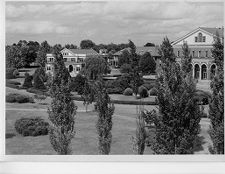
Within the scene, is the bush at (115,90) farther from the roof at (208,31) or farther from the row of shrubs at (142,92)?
the roof at (208,31)

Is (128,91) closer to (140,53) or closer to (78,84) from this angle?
(140,53)

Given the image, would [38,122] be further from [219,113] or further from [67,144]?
[219,113]

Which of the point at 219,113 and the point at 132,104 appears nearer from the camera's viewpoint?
the point at 219,113

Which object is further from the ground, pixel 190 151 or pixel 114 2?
pixel 114 2

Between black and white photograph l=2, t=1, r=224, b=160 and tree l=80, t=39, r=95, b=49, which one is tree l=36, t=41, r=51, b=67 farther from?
tree l=80, t=39, r=95, b=49

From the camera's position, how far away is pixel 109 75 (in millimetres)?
6488

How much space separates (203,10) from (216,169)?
9.12 feet

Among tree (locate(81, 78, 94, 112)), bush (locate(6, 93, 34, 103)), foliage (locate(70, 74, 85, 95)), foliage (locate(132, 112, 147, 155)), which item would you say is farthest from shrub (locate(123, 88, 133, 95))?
bush (locate(6, 93, 34, 103))

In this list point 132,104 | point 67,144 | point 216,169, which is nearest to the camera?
point 216,169

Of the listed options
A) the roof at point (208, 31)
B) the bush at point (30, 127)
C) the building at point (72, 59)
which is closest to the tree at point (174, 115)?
the roof at point (208, 31)

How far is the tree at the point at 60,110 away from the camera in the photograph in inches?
241

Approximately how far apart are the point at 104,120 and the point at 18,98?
5.48ft

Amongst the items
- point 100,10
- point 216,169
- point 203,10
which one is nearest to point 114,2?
point 100,10

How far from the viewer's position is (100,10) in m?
6.27
